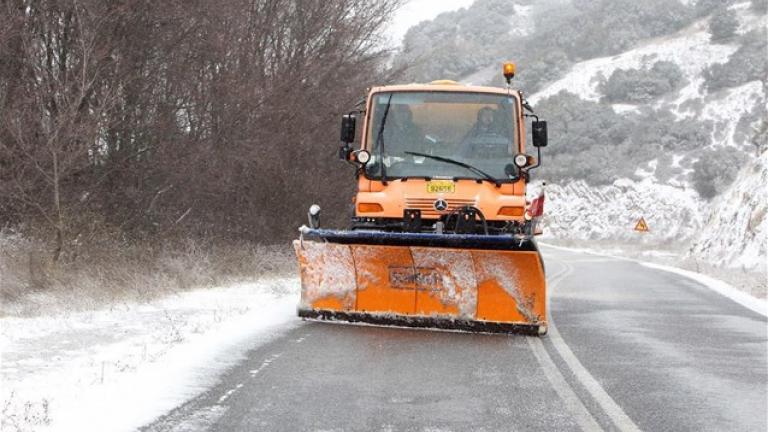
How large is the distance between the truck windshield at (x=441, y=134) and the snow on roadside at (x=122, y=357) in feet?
7.72

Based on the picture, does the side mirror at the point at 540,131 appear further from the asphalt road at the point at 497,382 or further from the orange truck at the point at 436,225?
the asphalt road at the point at 497,382

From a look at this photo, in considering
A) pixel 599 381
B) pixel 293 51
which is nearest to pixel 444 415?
pixel 599 381

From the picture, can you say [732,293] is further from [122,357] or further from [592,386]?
[122,357]

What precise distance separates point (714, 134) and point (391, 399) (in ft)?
192

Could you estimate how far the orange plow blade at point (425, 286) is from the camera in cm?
920

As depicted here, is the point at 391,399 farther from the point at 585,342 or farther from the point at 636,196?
the point at 636,196

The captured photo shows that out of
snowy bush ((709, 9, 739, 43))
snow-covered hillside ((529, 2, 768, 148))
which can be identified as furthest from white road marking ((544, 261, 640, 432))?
snowy bush ((709, 9, 739, 43))

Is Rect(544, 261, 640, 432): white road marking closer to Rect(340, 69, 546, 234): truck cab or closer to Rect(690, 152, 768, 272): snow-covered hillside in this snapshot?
Rect(340, 69, 546, 234): truck cab

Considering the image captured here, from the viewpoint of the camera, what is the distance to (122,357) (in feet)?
24.8

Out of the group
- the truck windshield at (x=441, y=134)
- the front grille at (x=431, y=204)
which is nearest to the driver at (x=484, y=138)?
the truck windshield at (x=441, y=134)

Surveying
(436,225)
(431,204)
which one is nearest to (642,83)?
(431,204)

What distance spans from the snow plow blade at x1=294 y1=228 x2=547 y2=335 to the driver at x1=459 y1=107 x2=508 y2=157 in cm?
179

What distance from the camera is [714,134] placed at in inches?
2352

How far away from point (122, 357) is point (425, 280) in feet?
11.0
